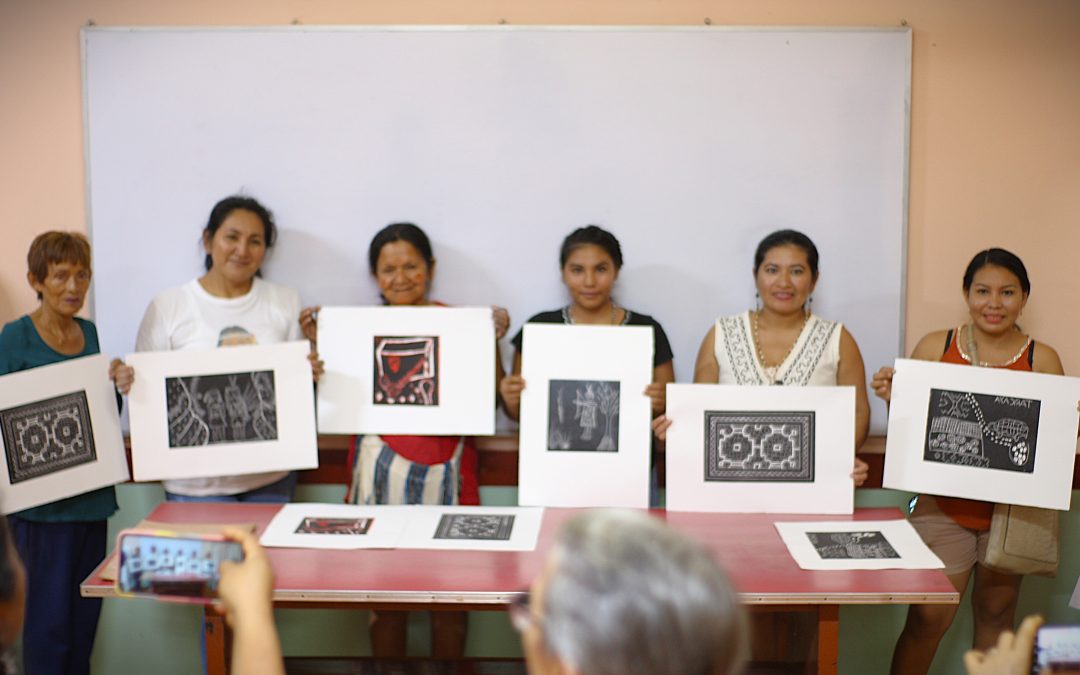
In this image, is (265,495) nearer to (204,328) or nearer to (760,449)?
(204,328)

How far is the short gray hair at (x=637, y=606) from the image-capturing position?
1.00 metres

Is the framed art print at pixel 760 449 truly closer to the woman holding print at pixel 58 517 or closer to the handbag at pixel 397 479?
the handbag at pixel 397 479

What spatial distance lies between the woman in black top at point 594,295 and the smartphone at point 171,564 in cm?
127

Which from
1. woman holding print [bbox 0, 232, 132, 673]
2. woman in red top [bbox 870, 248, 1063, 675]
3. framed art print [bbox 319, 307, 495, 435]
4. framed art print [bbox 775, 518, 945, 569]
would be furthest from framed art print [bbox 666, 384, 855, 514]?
woman holding print [bbox 0, 232, 132, 673]

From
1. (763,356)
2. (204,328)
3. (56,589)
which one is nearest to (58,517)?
(56,589)

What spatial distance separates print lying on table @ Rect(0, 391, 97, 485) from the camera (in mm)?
2715

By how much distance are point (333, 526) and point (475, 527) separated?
1.37 feet

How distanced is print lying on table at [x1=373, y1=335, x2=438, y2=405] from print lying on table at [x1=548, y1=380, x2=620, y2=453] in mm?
440

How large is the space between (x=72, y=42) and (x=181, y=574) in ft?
7.78

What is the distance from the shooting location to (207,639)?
256 cm

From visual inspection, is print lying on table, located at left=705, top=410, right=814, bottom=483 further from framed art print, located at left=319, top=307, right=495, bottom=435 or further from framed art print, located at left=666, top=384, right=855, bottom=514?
framed art print, located at left=319, top=307, right=495, bottom=435

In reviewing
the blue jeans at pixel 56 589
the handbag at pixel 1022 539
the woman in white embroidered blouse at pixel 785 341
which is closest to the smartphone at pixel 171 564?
the blue jeans at pixel 56 589

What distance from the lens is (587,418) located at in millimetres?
2879

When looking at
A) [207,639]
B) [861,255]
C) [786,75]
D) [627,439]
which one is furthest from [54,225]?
[861,255]
